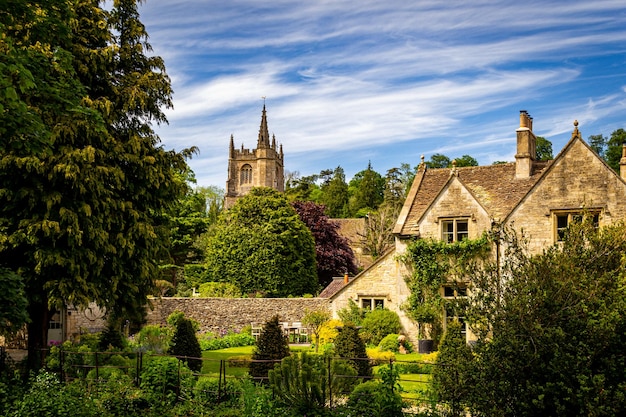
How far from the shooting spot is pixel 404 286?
2664 centimetres

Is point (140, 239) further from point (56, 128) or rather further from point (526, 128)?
point (526, 128)

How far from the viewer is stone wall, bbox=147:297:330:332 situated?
3334 cm

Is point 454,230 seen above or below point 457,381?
above

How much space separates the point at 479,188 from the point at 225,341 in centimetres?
1417

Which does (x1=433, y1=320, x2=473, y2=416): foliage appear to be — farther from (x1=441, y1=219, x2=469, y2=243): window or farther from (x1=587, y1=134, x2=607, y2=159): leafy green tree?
(x1=587, y1=134, x2=607, y2=159): leafy green tree

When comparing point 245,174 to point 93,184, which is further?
point 245,174

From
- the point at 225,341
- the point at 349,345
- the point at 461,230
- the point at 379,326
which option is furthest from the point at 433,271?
the point at 225,341

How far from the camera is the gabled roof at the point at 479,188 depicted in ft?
84.8

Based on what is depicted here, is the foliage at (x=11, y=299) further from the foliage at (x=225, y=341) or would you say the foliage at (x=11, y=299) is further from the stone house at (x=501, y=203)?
the stone house at (x=501, y=203)

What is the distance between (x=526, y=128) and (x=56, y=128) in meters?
18.7

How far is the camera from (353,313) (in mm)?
27734

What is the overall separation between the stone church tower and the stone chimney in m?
61.6

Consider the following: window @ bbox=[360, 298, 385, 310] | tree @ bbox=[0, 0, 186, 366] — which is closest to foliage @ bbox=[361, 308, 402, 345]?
window @ bbox=[360, 298, 385, 310]

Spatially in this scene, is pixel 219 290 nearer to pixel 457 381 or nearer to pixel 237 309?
pixel 237 309
